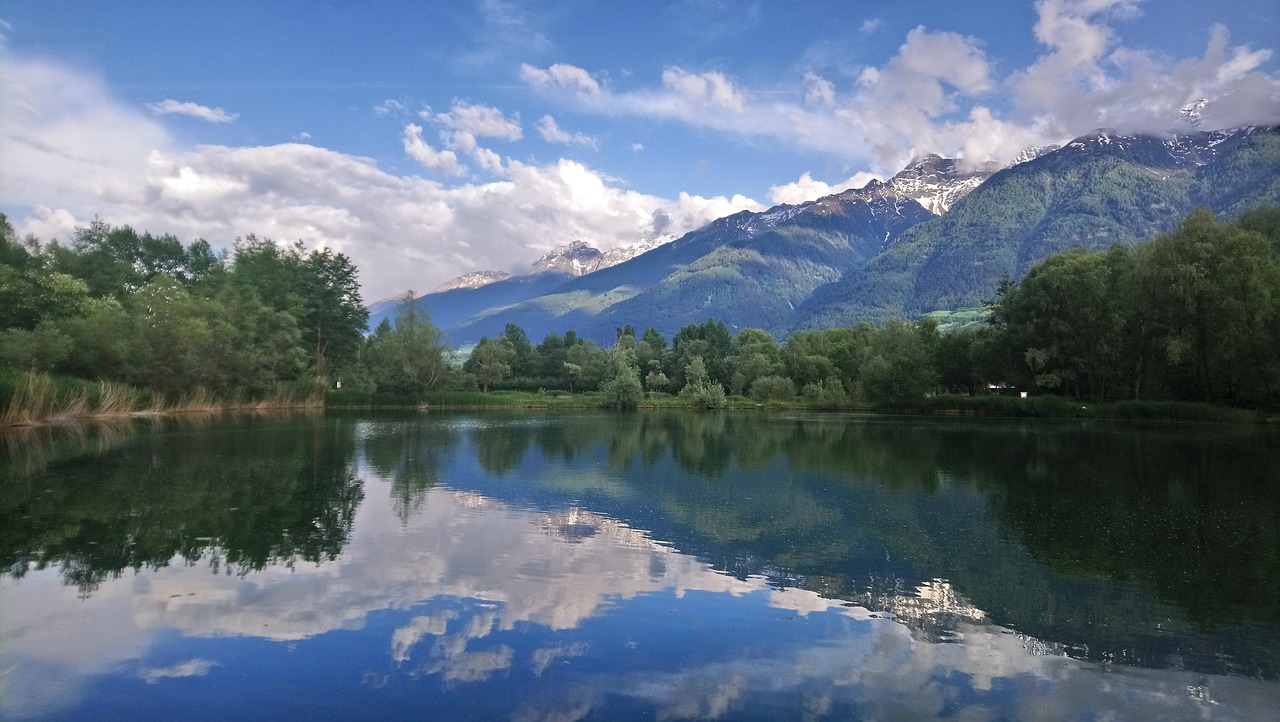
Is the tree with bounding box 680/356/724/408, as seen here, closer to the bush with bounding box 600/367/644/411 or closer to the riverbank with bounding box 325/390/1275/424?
the riverbank with bounding box 325/390/1275/424

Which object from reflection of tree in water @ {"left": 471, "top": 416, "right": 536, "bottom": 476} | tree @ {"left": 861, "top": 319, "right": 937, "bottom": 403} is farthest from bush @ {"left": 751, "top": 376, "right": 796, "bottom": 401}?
reflection of tree in water @ {"left": 471, "top": 416, "right": 536, "bottom": 476}

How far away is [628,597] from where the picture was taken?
10.1 meters

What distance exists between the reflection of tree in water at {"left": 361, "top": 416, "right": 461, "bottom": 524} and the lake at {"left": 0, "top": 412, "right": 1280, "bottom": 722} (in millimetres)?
324

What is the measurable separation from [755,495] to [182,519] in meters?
12.9

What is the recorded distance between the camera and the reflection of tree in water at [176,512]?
11859 millimetres

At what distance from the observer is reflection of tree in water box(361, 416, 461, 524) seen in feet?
61.8

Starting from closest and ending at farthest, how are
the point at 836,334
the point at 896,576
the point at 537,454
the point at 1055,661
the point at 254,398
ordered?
1. the point at 1055,661
2. the point at 896,576
3. the point at 537,454
4. the point at 254,398
5. the point at 836,334

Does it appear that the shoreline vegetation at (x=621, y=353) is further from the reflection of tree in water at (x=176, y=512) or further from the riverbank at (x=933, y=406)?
the reflection of tree in water at (x=176, y=512)

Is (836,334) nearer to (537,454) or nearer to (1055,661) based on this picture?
(537,454)

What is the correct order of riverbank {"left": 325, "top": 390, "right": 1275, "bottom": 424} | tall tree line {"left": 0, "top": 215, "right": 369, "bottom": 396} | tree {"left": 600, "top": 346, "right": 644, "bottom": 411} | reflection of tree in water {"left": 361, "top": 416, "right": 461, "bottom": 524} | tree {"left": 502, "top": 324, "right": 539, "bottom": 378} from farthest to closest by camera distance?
tree {"left": 502, "top": 324, "right": 539, "bottom": 378}, tree {"left": 600, "top": 346, "right": 644, "bottom": 411}, riverbank {"left": 325, "top": 390, "right": 1275, "bottom": 424}, tall tree line {"left": 0, "top": 215, "right": 369, "bottom": 396}, reflection of tree in water {"left": 361, "top": 416, "right": 461, "bottom": 524}

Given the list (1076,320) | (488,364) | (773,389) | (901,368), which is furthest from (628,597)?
(488,364)

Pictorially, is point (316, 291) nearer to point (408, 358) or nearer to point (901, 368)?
point (408, 358)

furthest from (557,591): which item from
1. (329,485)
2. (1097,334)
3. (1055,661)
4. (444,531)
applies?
(1097,334)

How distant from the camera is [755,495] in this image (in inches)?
758
